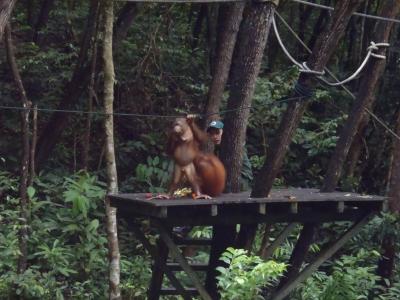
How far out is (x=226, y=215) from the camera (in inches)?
265

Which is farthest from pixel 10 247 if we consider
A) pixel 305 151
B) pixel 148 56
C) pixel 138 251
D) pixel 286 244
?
pixel 305 151

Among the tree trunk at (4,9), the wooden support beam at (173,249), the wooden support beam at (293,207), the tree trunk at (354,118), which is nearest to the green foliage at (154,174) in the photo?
the tree trunk at (354,118)

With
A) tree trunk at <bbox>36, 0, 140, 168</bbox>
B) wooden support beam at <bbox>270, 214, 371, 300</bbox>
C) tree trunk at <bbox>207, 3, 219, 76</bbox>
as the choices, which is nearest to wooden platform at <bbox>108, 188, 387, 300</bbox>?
wooden support beam at <bbox>270, 214, 371, 300</bbox>

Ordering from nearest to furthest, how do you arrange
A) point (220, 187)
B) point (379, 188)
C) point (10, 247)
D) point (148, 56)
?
1. point (220, 187)
2. point (10, 247)
3. point (148, 56)
4. point (379, 188)

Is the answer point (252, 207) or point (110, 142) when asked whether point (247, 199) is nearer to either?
point (252, 207)

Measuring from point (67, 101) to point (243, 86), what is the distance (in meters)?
4.61

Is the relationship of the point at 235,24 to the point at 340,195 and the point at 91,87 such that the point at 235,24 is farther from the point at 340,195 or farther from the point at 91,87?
the point at 340,195

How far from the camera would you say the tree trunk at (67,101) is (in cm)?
1088

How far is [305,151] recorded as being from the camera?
1345 cm

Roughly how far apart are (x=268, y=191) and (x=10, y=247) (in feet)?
10.8

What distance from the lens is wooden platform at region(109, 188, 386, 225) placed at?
628cm

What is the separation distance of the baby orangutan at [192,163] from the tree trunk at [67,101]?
4.57m

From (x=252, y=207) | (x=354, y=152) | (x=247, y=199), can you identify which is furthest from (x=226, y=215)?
(x=354, y=152)

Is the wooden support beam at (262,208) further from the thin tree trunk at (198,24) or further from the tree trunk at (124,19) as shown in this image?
the thin tree trunk at (198,24)
